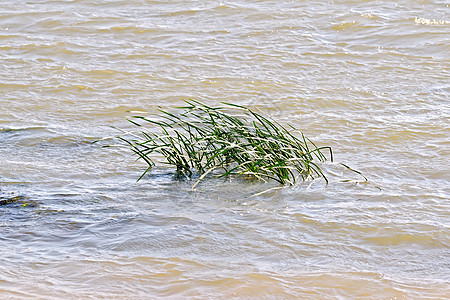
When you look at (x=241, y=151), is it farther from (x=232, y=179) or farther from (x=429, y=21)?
(x=429, y=21)

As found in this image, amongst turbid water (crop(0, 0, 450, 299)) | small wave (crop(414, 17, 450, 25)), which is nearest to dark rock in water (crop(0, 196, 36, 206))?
turbid water (crop(0, 0, 450, 299))

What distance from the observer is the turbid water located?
148 inches

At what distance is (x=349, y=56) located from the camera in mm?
8195

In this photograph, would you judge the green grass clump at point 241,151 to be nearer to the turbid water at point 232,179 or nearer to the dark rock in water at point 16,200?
the turbid water at point 232,179

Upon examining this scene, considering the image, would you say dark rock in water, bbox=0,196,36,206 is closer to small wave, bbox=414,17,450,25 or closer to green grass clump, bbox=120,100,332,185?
green grass clump, bbox=120,100,332,185

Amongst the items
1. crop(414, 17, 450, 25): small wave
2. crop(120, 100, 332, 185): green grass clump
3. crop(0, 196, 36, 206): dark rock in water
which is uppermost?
crop(414, 17, 450, 25): small wave

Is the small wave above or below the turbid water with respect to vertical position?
above

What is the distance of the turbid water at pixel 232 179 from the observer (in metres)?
3.76

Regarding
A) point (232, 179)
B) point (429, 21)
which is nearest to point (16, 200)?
point (232, 179)

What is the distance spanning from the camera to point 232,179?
5035mm

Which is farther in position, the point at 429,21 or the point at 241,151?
the point at 429,21

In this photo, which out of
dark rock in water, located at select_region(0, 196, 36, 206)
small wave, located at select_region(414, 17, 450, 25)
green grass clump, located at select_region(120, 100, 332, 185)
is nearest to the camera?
dark rock in water, located at select_region(0, 196, 36, 206)

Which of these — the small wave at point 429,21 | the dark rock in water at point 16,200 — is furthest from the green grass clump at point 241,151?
the small wave at point 429,21

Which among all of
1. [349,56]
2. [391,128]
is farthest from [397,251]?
[349,56]
